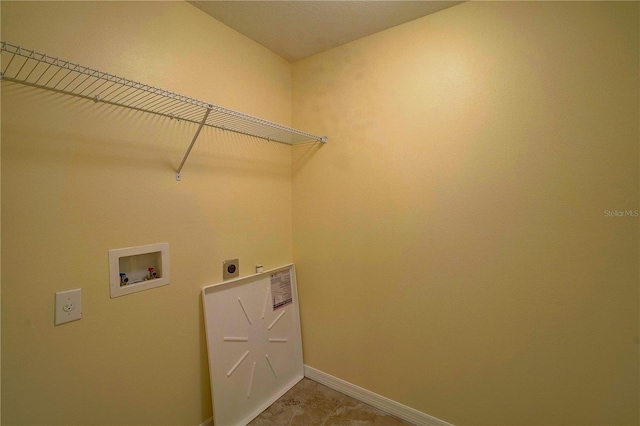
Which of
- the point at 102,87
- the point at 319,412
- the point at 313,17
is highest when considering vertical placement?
the point at 313,17

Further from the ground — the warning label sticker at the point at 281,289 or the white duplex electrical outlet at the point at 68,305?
the white duplex electrical outlet at the point at 68,305

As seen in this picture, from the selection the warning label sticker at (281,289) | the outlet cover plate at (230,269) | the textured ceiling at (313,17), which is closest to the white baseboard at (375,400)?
the warning label sticker at (281,289)

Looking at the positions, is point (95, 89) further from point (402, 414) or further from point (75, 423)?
point (402, 414)

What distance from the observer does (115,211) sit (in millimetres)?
1214

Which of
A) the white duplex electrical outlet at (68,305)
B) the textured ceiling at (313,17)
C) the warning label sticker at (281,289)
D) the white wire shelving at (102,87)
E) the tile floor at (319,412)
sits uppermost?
the textured ceiling at (313,17)

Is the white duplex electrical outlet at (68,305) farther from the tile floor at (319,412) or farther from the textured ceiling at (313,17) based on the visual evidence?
the textured ceiling at (313,17)

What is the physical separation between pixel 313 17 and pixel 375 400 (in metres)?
2.43

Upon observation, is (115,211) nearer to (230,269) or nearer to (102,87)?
(102,87)

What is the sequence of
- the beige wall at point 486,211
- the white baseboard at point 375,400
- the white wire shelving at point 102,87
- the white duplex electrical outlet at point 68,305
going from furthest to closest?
the white baseboard at point 375,400
the beige wall at point 486,211
the white duplex electrical outlet at point 68,305
the white wire shelving at point 102,87

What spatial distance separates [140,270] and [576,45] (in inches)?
90.5

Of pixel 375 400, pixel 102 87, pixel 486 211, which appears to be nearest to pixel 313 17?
pixel 102 87

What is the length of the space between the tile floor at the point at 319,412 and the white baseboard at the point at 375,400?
3 centimetres

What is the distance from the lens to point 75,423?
1109 mm

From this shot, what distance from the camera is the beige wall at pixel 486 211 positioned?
1.18 metres
